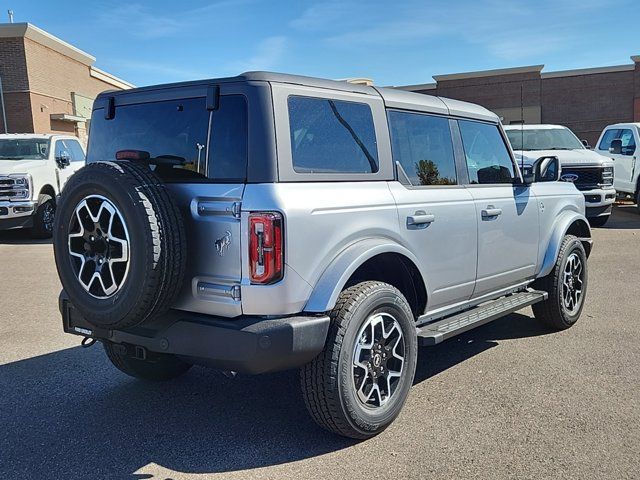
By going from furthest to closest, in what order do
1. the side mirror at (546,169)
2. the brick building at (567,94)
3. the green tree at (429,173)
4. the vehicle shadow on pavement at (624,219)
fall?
the brick building at (567,94) → the vehicle shadow on pavement at (624,219) → the side mirror at (546,169) → the green tree at (429,173)

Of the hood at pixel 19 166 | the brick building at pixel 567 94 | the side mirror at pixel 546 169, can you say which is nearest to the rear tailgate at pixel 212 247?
the side mirror at pixel 546 169

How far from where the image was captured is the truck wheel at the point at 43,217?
11781 mm

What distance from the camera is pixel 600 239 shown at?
10969 millimetres

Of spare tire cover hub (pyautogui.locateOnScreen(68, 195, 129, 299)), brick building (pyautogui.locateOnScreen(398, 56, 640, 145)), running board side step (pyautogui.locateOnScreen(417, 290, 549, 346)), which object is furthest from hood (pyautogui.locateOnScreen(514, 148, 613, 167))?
brick building (pyautogui.locateOnScreen(398, 56, 640, 145))

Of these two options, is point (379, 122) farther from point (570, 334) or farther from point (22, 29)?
point (22, 29)

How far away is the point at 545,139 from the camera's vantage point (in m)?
13.3

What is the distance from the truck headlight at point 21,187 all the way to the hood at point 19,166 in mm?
114

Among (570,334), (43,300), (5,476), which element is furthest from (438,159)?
(43,300)

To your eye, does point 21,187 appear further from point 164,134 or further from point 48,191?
point 164,134

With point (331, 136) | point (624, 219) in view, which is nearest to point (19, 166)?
point (331, 136)

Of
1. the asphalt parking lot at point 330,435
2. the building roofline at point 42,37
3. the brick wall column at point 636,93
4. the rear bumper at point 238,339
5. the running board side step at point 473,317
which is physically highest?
the building roofline at point 42,37

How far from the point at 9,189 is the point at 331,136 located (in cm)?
981

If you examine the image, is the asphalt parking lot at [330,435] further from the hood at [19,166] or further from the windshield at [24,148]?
the windshield at [24,148]

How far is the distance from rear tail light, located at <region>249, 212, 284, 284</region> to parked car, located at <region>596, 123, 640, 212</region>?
1320cm
